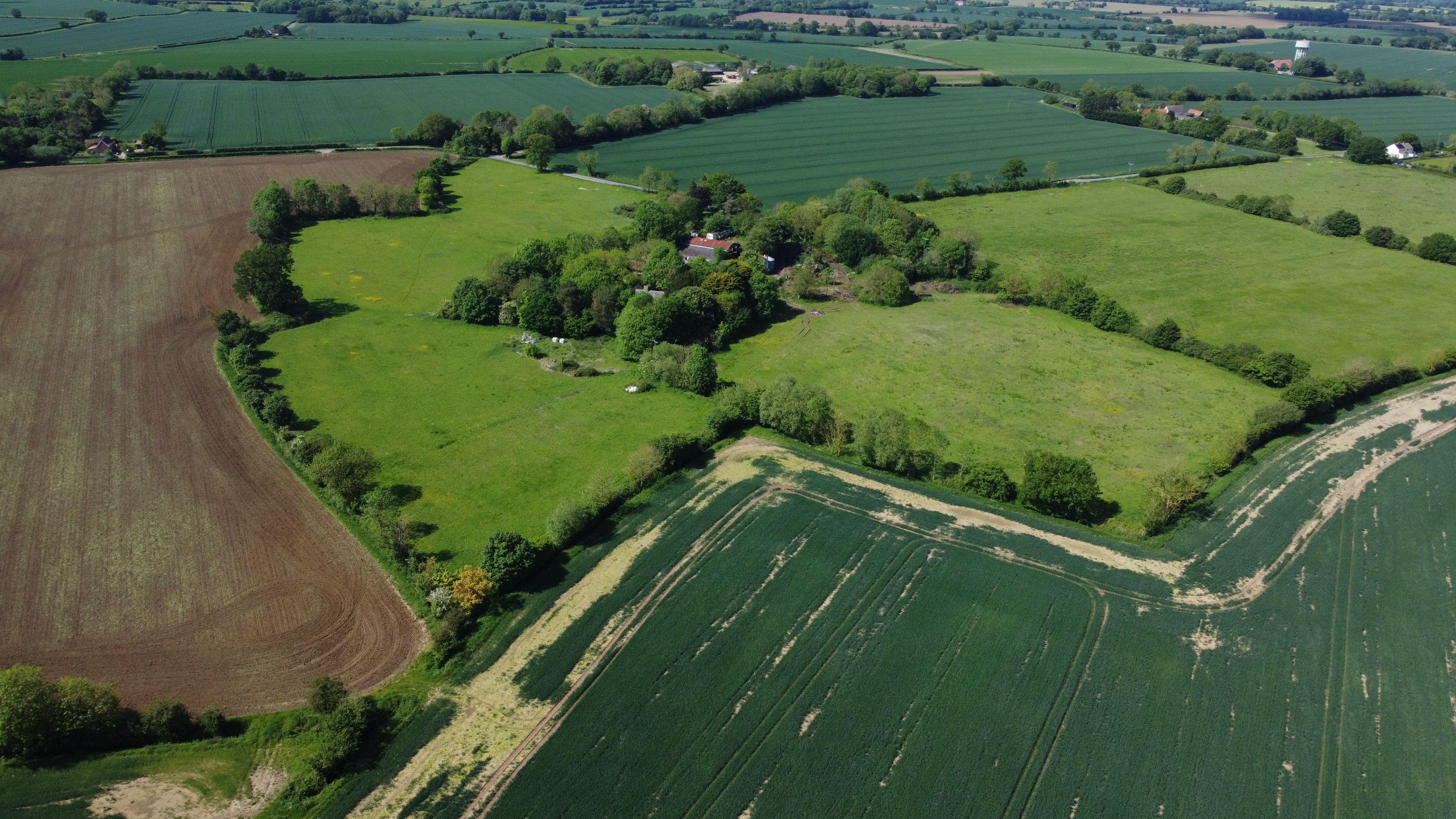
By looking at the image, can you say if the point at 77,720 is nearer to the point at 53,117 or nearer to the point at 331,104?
the point at 53,117

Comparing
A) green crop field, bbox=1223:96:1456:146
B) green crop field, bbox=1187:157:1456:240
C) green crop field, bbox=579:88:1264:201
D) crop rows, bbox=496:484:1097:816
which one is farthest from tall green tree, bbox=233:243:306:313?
green crop field, bbox=1223:96:1456:146

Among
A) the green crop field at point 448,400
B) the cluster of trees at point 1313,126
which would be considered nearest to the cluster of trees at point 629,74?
the green crop field at point 448,400

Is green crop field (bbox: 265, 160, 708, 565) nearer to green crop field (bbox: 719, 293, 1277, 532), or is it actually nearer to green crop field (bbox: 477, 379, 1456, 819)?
green crop field (bbox: 477, 379, 1456, 819)

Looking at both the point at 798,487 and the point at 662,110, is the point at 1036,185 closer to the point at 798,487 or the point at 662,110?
the point at 662,110

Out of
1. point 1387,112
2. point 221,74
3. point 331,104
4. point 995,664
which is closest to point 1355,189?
point 1387,112

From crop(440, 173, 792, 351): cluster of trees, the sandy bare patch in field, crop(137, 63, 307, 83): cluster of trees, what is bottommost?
the sandy bare patch in field

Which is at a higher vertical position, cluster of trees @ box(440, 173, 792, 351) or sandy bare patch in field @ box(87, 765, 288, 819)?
cluster of trees @ box(440, 173, 792, 351)
